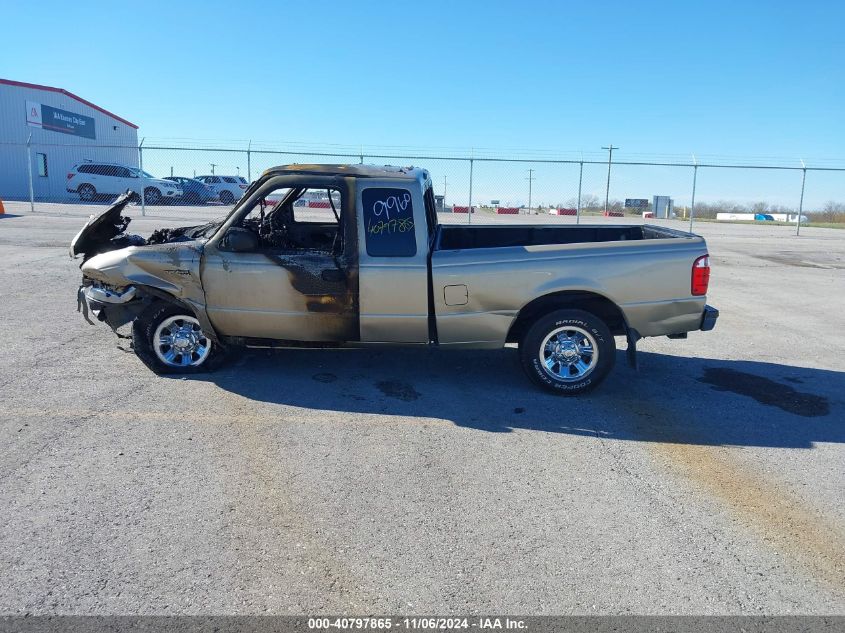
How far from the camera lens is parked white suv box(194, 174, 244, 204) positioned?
28312 mm

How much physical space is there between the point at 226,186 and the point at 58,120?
1814cm

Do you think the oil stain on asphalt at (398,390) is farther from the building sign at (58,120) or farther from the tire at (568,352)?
the building sign at (58,120)

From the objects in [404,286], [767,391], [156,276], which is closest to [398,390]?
[404,286]

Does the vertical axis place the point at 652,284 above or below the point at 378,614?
above

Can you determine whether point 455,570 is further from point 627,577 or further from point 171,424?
point 171,424

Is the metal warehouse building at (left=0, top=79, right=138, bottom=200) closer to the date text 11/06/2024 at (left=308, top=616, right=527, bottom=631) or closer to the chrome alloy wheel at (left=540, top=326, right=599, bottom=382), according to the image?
the chrome alloy wheel at (left=540, top=326, right=599, bottom=382)

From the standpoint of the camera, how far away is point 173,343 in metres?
5.97

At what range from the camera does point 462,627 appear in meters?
2.72

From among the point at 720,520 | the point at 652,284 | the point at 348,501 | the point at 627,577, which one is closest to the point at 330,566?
the point at 348,501

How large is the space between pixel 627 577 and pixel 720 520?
89 cm

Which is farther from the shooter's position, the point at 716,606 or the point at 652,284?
the point at 652,284

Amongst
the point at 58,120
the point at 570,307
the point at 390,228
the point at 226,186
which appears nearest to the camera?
the point at 390,228

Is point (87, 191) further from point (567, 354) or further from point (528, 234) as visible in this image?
point (567, 354)

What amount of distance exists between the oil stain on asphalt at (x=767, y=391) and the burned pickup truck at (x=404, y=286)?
762mm
